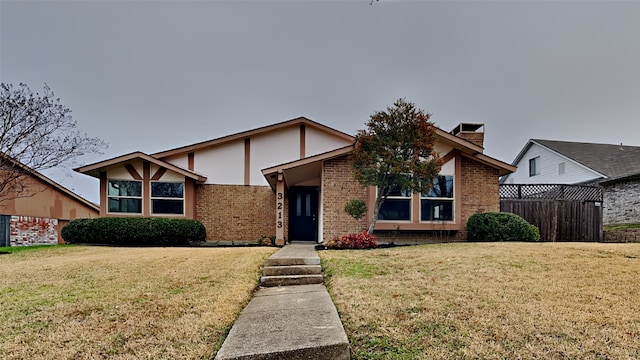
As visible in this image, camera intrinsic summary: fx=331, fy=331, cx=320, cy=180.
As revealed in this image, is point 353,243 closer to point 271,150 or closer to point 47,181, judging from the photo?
point 271,150

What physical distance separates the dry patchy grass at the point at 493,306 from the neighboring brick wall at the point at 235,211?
761 cm

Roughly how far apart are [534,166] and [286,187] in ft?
70.7

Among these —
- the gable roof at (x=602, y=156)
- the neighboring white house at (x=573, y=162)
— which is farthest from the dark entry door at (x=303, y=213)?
the gable roof at (x=602, y=156)

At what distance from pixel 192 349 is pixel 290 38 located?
17.1m

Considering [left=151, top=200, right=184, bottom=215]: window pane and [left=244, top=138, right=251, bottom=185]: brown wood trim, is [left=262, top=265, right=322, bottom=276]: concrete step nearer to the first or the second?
[left=244, top=138, right=251, bottom=185]: brown wood trim

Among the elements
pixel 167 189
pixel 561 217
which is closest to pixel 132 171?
pixel 167 189

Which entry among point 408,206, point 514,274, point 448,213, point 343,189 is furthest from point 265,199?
point 514,274

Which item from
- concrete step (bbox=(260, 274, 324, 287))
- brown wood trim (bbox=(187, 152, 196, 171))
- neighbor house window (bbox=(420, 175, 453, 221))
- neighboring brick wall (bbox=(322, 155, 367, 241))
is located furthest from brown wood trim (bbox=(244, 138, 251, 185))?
concrete step (bbox=(260, 274, 324, 287))

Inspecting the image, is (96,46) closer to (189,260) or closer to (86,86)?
(86,86)

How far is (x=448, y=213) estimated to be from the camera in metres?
11.5

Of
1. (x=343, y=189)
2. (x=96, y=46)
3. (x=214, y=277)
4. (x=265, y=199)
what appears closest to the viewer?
(x=214, y=277)

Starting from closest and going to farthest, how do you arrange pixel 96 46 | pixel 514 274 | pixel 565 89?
pixel 514 274
pixel 96 46
pixel 565 89

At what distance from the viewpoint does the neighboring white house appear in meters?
20.4

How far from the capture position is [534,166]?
2517 centimetres
